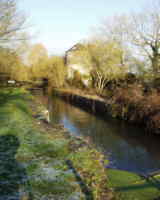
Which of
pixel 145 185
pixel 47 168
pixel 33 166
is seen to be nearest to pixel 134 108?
pixel 145 185

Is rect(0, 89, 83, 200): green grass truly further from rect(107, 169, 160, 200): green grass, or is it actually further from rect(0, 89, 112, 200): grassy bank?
rect(107, 169, 160, 200): green grass

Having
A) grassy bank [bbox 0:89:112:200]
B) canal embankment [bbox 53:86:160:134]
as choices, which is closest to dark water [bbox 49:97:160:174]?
canal embankment [bbox 53:86:160:134]

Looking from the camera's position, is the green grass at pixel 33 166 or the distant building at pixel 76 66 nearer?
the green grass at pixel 33 166

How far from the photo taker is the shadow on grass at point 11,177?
13.9 feet

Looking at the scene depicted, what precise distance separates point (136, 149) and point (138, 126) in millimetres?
4522

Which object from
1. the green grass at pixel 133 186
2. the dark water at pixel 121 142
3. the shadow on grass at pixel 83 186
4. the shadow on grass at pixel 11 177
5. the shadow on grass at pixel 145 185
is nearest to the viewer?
the shadow on grass at pixel 11 177

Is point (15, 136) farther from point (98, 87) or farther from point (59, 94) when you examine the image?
point (59, 94)

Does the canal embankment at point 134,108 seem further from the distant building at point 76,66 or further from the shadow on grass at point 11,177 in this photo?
the distant building at point 76,66

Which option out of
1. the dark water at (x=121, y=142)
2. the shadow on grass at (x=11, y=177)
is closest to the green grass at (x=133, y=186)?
the dark water at (x=121, y=142)

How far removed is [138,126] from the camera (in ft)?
47.7

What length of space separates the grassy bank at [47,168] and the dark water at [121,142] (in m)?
1.97

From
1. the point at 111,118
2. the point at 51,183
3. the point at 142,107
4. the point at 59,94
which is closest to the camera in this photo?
the point at 51,183

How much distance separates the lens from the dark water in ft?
27.2

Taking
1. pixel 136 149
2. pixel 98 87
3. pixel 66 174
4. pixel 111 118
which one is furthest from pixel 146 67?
pixel 66 174
